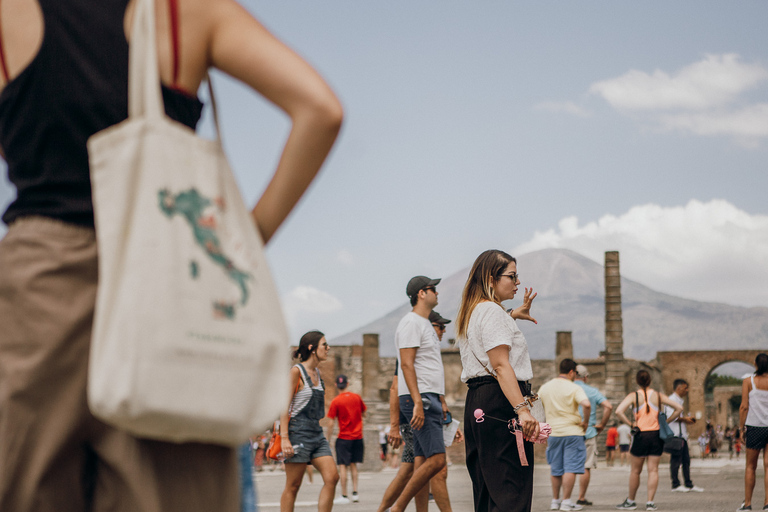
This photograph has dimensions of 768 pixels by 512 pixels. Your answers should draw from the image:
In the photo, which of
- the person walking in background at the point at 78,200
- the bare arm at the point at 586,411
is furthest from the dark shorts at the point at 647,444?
the person walking in background at the point at 78,200

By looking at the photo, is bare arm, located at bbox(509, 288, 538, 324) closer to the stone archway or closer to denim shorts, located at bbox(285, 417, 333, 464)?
denim shorts, located at bbox(285, 417, 333, 464)

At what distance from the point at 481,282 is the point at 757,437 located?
19.9 ft

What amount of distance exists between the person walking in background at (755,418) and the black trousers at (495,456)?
5763mm

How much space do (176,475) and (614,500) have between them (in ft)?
37.2

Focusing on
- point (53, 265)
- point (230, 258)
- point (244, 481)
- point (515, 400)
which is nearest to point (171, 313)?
point (230, 258)

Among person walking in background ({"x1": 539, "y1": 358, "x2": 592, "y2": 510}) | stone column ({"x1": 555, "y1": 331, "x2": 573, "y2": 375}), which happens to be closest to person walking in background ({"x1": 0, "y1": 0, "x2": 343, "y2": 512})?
person walking in background ({"x1": 539, "y1": 358, "x2": 592, "y2": 510})

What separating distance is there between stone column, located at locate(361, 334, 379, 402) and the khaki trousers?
37.9 meters

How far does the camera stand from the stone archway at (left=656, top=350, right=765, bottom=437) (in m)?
49.1

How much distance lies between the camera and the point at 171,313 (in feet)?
4.14

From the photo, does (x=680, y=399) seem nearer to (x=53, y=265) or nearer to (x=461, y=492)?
(x=461, y=492)

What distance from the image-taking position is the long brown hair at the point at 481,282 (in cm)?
550

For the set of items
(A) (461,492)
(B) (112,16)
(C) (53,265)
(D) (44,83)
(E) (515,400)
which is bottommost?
(A) (461,492)

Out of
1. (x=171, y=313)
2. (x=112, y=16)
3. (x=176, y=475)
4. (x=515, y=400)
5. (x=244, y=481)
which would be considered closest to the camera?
(x=171, y=313)

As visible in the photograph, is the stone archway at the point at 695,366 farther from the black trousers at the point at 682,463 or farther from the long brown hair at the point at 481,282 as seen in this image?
the long brown hair at the point at 481,282
